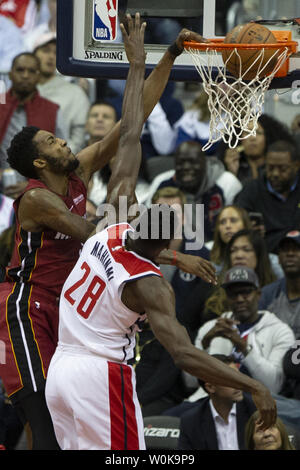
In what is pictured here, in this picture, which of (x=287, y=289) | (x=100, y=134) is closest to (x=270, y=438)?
(x=287, y=289)

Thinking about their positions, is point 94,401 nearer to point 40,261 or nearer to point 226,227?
point 40,261

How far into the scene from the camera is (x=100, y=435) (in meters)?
5.04

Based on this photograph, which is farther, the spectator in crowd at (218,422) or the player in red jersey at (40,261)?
the spectator in crowd at (218,422)

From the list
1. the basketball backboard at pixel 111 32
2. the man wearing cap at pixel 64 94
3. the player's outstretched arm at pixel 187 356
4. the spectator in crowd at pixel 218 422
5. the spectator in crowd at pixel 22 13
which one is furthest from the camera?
the spectator in crowd at pixel 22 13

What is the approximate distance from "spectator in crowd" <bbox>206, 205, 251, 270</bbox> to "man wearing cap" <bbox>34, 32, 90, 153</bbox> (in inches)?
79.2

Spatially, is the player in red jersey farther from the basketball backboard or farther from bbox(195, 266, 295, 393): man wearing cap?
bbox(195, 266, 295, 393): man wearing cap

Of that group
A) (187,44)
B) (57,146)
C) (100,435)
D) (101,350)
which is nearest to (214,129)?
(187,44)

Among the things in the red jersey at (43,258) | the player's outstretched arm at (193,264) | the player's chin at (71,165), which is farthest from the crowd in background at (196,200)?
the player's outstretched arm at (193,264)

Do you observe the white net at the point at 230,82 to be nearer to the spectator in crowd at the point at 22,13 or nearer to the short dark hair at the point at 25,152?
the short dark hair at the point at 25,152

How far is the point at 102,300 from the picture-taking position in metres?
5.00

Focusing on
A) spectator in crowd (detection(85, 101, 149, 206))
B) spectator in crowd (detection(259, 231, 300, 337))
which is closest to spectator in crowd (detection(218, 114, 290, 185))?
spectator in crowd (detection(85, 101, 149, 206))

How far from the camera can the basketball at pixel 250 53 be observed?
235 inches

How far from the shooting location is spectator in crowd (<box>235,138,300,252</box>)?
8.64 metres

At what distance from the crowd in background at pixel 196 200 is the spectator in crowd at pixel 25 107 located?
0.01 meters
